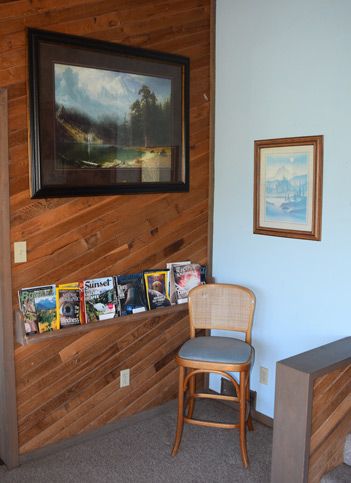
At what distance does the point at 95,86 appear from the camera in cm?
293

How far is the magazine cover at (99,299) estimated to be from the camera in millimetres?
3006

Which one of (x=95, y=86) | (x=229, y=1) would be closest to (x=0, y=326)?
(x=95, y=86)

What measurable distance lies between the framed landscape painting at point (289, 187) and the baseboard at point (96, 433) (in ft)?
4.54

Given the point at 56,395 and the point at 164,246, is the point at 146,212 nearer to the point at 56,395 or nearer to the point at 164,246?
the point at 164,246

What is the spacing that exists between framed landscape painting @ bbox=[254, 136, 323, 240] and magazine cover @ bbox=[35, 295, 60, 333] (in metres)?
1.37

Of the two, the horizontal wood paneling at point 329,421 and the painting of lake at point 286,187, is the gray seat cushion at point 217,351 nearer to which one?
the horizontal wood paneling at point 329,421

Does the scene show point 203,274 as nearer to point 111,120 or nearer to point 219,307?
point 219,307

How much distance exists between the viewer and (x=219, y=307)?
329 cm

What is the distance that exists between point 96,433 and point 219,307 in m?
1.10

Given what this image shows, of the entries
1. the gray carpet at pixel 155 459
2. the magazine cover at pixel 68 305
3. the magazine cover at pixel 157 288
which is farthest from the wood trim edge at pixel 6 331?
the magazine cover at pixel 157 288

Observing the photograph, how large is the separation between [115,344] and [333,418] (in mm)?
1405

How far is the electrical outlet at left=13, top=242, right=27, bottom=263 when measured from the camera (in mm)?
2748

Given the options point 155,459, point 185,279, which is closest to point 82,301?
point 185,279

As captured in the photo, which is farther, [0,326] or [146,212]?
[146,212]
